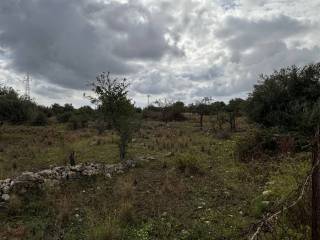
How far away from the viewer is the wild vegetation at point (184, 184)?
6355 millimetres

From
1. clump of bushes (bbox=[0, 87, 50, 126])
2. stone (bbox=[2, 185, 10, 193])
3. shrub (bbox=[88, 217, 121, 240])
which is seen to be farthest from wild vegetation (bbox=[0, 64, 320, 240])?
clump of bushes (bbox=[0, 87, 50, 126])

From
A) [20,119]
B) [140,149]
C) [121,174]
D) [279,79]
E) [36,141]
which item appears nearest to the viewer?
[121,174]

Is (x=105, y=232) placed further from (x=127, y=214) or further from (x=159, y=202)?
(x=159, y=202)

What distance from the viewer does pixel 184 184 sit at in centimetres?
947

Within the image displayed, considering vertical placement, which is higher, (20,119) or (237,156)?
(20,119)

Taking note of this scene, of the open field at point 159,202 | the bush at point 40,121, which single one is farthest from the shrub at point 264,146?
the bush at point 40,121

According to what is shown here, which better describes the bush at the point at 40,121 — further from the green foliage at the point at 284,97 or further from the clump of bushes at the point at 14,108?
the green foliage at the point at 284,97

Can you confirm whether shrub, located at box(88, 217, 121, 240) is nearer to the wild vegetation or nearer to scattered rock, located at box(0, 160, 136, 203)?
the wild vegetation

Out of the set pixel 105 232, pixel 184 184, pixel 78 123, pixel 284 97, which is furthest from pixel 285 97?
pixel 78 123

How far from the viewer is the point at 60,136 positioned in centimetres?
2375

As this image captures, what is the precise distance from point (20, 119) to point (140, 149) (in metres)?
16.3

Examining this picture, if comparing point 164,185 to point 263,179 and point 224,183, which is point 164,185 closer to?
point 224,183

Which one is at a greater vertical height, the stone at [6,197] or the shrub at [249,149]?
the shrub at [249,149]

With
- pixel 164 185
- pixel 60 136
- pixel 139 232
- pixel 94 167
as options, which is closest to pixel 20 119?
pixel 60 136
